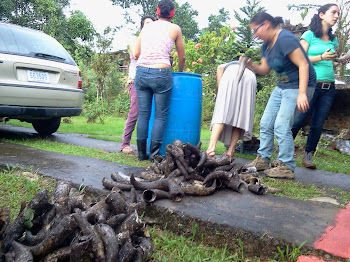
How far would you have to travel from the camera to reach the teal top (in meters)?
3.78

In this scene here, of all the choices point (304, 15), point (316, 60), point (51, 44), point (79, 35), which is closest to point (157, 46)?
point (316, 60)

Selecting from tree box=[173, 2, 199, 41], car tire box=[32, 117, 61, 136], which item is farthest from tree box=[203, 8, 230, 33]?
car tire box=[32, 117, 61, 136]

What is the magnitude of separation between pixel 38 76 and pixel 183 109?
2.12 m

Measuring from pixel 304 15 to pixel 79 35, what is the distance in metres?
13.1

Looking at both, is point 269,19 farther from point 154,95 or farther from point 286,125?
point 154,95

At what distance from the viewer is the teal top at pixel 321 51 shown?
12.4ft

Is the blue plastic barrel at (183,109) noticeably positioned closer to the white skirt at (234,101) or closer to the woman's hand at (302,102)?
the white skirt at (234,101)

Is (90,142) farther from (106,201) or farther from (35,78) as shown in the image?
(106,201)

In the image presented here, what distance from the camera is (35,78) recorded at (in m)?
4.40

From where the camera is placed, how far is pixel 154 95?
3711 mm

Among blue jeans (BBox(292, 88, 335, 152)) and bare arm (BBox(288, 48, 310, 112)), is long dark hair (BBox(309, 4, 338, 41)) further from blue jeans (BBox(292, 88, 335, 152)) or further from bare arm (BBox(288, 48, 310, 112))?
bare arm (BBox(288, 48, 310, 112))

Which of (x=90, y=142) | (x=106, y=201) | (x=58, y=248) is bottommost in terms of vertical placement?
(x=90, y=142)

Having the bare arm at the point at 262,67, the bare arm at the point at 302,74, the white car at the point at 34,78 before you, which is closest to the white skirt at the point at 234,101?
the bare arm at the point at 262,67

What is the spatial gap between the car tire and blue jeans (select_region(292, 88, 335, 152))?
3850 millimetres
